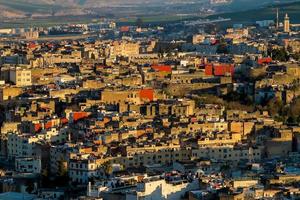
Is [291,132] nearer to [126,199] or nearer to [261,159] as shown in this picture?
[261,159]

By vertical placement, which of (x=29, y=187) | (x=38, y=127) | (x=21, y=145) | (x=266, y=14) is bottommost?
(x=266, y=14)

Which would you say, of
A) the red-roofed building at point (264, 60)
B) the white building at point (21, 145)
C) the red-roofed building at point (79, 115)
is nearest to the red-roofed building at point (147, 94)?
the red-roofed building at point (79, 115)

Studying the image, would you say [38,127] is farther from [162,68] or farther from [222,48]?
[222,48]

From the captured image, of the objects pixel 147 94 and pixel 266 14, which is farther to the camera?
pixel 266 14

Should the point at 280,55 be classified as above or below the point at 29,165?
above

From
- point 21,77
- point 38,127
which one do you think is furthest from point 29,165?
point 21,77

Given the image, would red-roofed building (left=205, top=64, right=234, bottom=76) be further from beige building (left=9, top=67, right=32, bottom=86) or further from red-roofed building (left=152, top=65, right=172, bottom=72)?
beige building (left=9, top=67, right=32, bottom=86)

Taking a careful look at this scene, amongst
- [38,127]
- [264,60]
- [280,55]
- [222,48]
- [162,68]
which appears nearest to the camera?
[38,127]

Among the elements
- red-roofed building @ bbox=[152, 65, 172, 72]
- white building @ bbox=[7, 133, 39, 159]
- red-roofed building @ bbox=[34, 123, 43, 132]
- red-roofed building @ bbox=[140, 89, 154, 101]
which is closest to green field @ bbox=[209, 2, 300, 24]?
red-roofed building @ bbox=[152, 65, 172, 72]

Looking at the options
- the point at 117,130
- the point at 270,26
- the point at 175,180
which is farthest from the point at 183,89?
the point at 270,26
